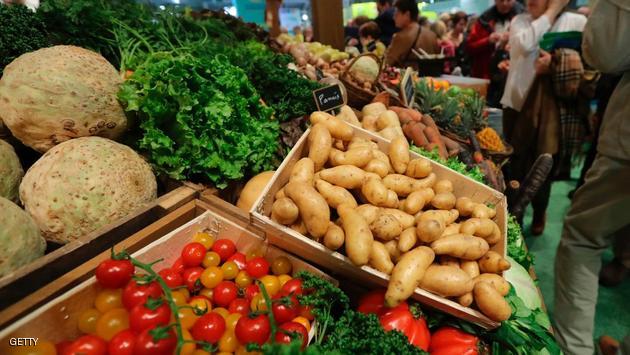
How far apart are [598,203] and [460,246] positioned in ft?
5.03

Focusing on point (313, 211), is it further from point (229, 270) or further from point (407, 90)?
point (407, 90)

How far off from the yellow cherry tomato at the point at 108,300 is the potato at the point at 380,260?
0.90 m

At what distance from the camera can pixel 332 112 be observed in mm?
2387

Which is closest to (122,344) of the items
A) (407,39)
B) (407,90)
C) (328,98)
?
(328,98)

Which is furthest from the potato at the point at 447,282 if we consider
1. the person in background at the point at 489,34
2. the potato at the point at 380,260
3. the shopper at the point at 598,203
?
the person in background at the point at 489,34

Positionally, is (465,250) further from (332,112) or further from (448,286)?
(332,112)

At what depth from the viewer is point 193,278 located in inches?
56.9

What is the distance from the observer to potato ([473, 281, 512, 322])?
129 centimetres

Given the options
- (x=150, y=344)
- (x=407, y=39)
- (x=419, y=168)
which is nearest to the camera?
(x=150, y=344)

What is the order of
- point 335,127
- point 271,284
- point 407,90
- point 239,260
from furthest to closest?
point 407,90, point 335,127, point 239,260, point 271,284

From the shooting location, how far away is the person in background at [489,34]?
21.2 feet

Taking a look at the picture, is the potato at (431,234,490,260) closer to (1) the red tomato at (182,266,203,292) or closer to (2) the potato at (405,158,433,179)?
(2) the potato at (405,158,433,179)

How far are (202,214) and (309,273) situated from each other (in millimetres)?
612

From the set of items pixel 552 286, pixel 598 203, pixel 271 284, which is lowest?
pixel 552 286
